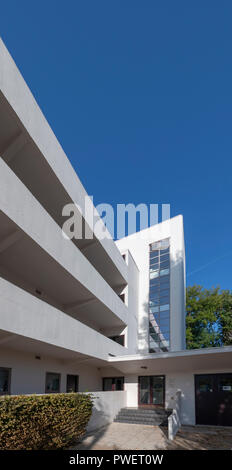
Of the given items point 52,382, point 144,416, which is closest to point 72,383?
point 52,382

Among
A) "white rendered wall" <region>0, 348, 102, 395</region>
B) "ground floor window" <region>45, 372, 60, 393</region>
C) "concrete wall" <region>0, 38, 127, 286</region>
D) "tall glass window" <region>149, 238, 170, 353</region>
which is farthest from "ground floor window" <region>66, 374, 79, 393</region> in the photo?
"concrete wall" <region>0, 38, 127, 286</region>

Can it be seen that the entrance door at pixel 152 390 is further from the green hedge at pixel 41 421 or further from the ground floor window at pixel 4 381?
the ground floor window at pixel 4 381

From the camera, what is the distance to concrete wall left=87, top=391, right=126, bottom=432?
12086mm

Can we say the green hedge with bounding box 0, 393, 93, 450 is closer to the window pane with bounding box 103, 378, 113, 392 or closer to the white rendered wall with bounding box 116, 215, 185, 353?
the window pane with bounding box 103, 378, 113, 392

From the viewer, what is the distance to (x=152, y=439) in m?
10.7

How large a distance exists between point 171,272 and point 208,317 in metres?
14.2

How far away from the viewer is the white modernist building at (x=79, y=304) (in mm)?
8508

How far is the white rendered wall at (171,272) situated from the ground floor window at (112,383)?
321 centimetres

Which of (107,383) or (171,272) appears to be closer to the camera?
(107,383)

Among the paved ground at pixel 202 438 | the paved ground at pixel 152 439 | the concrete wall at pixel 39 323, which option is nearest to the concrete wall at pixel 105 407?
the paved ground at pixel 152 439

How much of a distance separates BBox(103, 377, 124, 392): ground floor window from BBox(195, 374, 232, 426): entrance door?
16.3 feet

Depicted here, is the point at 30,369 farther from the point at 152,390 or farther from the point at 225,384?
the point at 225,384

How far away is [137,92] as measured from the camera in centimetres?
1711
